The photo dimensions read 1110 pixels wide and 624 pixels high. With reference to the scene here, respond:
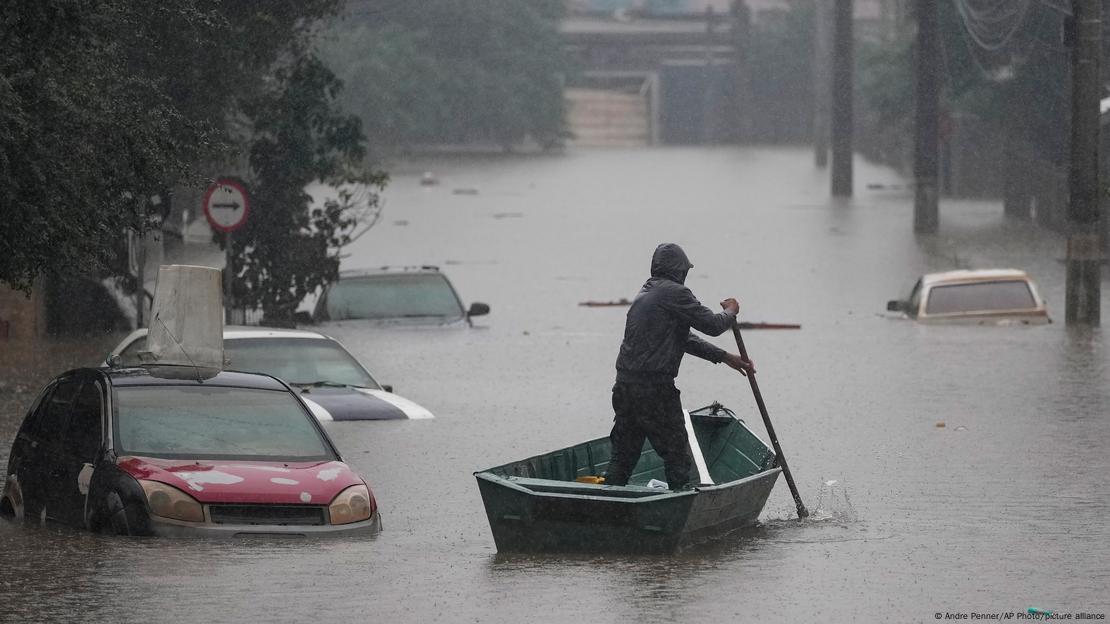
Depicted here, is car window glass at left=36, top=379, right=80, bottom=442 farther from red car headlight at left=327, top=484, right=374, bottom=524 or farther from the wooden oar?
the wooden oar

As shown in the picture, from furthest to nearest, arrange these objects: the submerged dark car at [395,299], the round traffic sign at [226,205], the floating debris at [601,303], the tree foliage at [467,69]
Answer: the tree foliage at [467,69] → the floating debris at [601,303] → the submerged dark car at [395,299] → the round traffic sign at [226,205]

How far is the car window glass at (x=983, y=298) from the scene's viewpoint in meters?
27.7

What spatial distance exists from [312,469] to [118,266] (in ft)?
52.3

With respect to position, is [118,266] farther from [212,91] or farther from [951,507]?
[951,507]

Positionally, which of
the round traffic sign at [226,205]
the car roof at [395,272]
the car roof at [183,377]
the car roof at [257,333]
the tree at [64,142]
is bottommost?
the car roof at [395,272]

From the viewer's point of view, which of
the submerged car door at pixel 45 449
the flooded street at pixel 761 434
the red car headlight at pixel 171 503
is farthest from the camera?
the submerged car door at pixel 45 449

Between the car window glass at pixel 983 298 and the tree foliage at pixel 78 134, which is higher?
the tree foliage at pixel 78 134

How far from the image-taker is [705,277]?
134 ft

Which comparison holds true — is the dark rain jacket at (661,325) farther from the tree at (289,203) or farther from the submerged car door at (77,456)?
the tree at (289,203)

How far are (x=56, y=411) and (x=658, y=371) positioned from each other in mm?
3718

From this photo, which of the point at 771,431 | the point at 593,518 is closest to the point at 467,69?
the point at 771,431

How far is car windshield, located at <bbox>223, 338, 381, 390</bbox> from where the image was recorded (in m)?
17.3

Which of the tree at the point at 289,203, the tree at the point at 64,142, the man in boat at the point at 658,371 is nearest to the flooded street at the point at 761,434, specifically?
the man in boat at the point at 658,371

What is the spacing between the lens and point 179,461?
11.8 m
